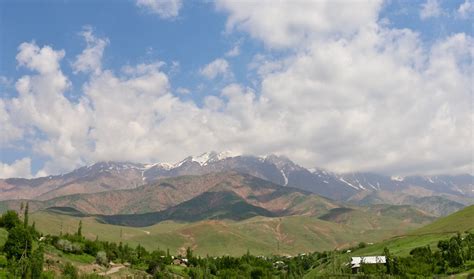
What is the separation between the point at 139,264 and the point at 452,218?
123188 millimetres

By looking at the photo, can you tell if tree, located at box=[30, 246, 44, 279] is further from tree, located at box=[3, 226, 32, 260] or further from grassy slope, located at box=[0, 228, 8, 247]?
grassy slope, located at box=[0, 228, 8, 247]

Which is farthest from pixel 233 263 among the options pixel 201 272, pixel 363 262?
pixel 363 262

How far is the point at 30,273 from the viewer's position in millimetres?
100062

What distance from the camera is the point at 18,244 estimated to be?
116125 mm

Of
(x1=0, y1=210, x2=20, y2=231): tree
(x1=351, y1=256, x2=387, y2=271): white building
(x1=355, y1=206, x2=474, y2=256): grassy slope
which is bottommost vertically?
(x1=351, y1=256, x2=387, y2=271): white building

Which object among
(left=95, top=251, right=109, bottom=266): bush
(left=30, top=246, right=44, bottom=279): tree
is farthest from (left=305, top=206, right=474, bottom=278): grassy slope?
(left=30, top=246, right=44, bottom=279): tree

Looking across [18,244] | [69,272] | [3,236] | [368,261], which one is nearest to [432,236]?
[368,261]

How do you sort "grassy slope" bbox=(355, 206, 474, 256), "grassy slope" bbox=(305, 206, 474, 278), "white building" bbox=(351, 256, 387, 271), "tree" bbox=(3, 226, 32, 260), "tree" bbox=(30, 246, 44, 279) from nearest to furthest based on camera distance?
"tree" bbox=(30, 246, 44, 279)
"tree" bbox=(3, 226, 32, 260)
"white building" bbox=(351, 256, 387, 271)
"grassy slope" bbox=(305, 206, 474, 278)
"grassy slope" bbox=(355, 206, 474, 256)

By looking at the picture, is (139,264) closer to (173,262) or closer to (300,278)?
(173,262)

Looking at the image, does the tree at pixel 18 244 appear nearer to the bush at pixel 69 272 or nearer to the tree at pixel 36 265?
the tree at pixel 36 265

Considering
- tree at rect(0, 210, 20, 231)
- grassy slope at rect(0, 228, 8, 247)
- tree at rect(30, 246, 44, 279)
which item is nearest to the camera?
tree at rect(30, 246, 44, 279)

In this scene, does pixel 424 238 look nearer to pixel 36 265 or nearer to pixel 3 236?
pixel 36 265

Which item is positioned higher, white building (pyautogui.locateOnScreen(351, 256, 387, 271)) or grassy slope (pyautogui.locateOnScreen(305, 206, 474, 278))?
grassy slope (pyautogui.locateOnScreen(305, 206, 474, 278))

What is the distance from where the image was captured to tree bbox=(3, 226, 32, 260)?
11462 cm
